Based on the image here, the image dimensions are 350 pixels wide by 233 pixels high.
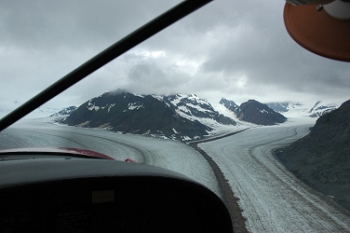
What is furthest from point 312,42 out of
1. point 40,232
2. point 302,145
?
point 302,145

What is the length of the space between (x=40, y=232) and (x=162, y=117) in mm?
14039

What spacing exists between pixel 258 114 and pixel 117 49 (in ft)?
79.9

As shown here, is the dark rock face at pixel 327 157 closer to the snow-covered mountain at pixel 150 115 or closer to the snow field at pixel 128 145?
the snow field at pixel 128 145

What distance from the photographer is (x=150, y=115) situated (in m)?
14.5

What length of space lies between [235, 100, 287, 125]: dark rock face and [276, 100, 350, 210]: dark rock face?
559cm

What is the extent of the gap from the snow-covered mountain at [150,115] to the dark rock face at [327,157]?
514 cm

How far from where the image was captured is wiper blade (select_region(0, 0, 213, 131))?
602 mm

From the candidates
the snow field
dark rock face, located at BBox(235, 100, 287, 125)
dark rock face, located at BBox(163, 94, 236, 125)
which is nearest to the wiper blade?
the snow field

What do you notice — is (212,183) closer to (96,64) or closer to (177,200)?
(177,200)

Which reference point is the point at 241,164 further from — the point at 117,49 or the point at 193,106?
the point at 117,49

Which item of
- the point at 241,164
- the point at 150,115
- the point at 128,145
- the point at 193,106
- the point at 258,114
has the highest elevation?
the point at 193,106

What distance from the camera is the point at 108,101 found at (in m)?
12.0

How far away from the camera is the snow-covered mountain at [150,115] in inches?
460

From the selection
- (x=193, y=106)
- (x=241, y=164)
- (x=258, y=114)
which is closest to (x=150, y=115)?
(x=241, y=164)
